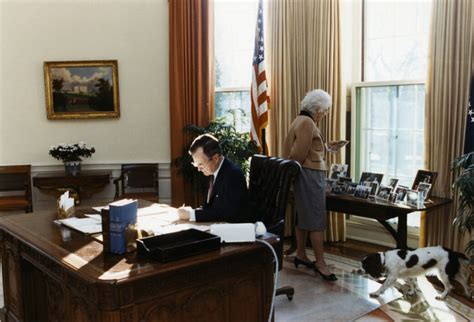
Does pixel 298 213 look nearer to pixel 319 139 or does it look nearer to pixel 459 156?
pixel 319 139

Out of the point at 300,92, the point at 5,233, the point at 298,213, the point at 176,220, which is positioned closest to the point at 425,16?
the point at 300,92

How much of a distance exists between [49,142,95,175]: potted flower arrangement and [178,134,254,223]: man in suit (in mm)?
3361

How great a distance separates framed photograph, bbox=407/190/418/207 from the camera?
419cm

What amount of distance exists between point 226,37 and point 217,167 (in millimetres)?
3535

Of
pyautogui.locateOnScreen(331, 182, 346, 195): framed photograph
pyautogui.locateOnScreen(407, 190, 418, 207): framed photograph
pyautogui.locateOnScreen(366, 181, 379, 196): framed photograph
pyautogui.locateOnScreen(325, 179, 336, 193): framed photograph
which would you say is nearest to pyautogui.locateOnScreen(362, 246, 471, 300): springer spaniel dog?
pyautogui.locateOnScreen(407, 190, 418, 207): framed photograph

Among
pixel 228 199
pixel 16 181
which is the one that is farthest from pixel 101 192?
pixel 228 199

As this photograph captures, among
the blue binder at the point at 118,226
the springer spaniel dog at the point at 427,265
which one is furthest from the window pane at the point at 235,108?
the blue binder at the point at 118,226

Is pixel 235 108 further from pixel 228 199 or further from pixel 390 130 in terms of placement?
pixel 228 199

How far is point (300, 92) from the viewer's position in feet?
18.6

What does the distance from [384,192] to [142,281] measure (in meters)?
3.02

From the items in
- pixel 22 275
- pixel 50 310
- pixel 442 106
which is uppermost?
pixel 442 106

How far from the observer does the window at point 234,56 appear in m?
6.22

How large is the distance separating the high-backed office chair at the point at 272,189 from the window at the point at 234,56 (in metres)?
2.77

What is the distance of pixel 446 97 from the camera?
4.42 m
